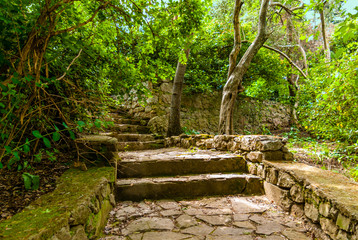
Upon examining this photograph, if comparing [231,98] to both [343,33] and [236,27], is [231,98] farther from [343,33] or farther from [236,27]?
[343,33]

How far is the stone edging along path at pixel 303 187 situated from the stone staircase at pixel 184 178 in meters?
0.23

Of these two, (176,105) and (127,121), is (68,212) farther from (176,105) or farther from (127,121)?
(127,121)

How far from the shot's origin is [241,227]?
181 cm

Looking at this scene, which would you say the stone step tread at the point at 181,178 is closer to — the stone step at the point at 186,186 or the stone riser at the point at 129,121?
the stone step at the point at 186,186

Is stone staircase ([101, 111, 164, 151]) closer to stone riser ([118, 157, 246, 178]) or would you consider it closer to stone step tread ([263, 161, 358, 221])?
stone riser ([118, 157, 246, 178])

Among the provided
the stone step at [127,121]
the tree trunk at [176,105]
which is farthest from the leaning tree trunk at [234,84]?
the stone step at [127,121]

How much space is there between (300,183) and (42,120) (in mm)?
2634

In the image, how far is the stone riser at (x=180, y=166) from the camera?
2.79 meters

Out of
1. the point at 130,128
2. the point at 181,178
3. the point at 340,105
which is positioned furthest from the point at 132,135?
the point at 340,105

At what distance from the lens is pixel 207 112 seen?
23.0 feet

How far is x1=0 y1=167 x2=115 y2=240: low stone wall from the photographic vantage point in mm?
987

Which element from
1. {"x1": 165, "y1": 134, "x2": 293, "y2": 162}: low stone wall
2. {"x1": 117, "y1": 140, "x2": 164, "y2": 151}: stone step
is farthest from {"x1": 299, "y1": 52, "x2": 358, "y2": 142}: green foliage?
{"x1": 117, "y1": 140, "x2": 164, "y2": 151}: stone step

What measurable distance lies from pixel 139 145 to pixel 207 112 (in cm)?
323

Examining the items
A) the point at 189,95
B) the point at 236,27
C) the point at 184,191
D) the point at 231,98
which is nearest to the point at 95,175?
the point at 184,191
